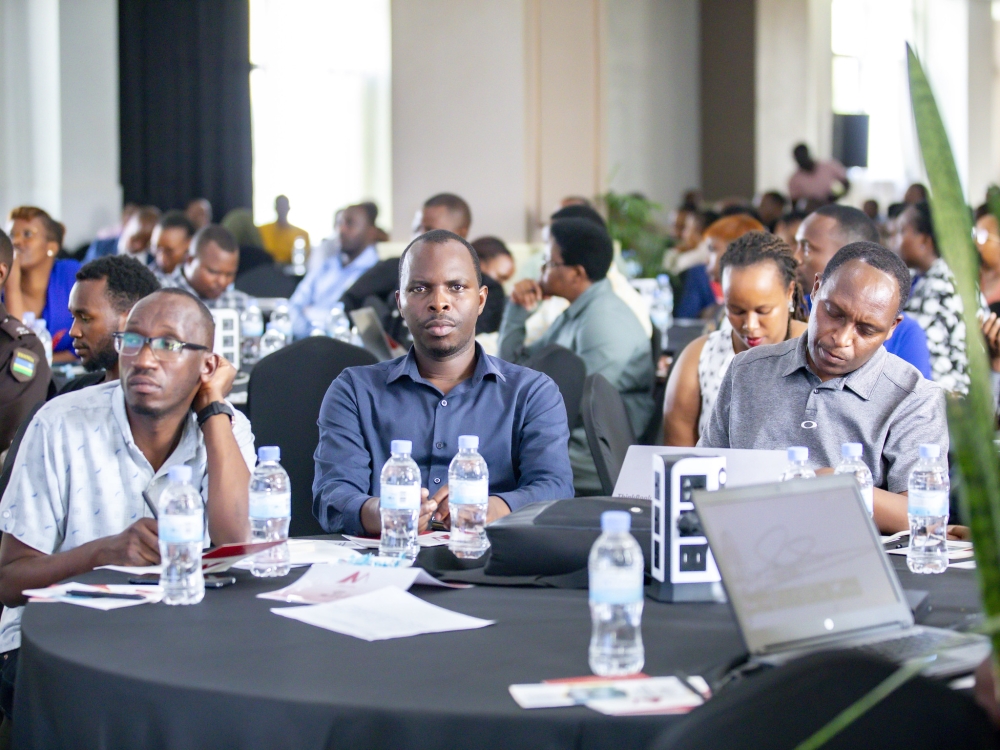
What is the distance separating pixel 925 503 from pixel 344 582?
1008mm

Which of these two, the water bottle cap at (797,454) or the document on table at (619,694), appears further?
the water bottle cap at (797,454)

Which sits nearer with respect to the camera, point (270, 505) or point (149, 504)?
point (270, 505)

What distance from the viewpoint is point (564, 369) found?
3658 millimetres

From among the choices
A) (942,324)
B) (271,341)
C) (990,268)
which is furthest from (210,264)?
(990,268)

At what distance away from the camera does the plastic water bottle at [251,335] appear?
580 cm

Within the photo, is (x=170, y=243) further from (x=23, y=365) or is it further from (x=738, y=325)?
(x=738, y=325)

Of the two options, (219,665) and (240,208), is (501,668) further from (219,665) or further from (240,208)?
(240,208)

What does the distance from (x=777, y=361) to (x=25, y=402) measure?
6.82 feet

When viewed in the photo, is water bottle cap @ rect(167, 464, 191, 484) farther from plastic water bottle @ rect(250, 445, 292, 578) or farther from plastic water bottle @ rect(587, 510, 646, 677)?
plastic water bottle @ rect(587, 510, 646, 677)

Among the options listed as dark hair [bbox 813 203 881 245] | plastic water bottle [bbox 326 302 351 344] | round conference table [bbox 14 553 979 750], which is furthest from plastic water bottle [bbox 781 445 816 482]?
plastic water bottle [bbox 326 302 351 344]

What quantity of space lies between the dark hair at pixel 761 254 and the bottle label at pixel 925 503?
1292 mm

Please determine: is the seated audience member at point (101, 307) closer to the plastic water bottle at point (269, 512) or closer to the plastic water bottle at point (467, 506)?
the plastic water bottle at point (269, 512)

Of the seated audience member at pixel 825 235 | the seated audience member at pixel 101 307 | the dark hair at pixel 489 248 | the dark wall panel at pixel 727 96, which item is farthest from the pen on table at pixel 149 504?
the dark wall panel at pixel 727 96

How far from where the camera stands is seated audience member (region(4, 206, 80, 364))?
560 cm
